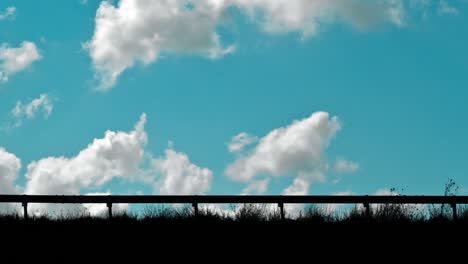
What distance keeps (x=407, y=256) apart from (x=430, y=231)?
8.65 ft

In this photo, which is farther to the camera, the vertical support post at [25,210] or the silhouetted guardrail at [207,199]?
the silhouetted guardrail at [207,199]

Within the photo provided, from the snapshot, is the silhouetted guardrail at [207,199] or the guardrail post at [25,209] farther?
the silhouetted guardrail at [207,199]

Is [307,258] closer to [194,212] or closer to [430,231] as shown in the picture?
[430,231]

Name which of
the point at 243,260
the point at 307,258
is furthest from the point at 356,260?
the point at 243,260

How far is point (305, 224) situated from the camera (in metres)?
16.5

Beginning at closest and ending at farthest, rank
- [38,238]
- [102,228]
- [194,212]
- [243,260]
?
[243,260] → [38,238] → [102,228] → [194,212]

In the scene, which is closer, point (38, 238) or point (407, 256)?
point (407, 256)

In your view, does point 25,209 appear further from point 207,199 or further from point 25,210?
point 207,199

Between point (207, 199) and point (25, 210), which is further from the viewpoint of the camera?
point (25, 210)

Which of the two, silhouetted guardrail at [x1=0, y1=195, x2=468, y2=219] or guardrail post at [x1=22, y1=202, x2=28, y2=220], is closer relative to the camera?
guardrail post at [x1=22, y1=202, x2=28, y2=220]

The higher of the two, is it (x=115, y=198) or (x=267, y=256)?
(x=115, y=198)

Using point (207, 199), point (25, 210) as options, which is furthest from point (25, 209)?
point (207, 199)

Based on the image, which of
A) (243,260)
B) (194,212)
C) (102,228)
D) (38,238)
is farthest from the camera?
(194,212)

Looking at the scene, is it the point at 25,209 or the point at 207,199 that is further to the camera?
the point at 25,209
